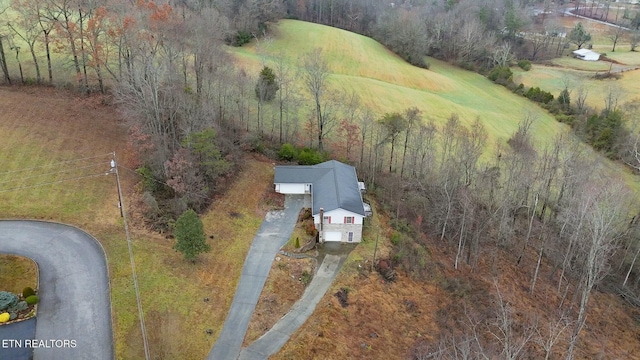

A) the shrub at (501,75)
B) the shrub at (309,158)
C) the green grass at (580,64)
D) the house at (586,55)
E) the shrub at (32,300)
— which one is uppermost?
the house at (586,55)

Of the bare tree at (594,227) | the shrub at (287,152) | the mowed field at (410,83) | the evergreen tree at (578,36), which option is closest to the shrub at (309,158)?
the shrub at (287,152)

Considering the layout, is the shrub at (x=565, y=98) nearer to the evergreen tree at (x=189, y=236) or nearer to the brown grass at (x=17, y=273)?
the evergreen tree at (x=189, y=236)

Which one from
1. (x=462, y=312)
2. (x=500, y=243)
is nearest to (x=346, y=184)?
(x=462, y=312)

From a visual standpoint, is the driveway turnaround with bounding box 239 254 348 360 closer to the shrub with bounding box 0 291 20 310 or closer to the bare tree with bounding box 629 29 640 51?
the shrub with bounding box 0 291 20 310

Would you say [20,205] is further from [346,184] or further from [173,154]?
[346,184]

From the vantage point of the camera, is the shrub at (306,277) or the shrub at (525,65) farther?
the shrub at (525,65)

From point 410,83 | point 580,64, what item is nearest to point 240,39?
point 410,83

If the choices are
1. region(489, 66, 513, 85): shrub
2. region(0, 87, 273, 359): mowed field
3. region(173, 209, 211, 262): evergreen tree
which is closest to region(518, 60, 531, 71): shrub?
region(489, 66, 513, 85): shrub
